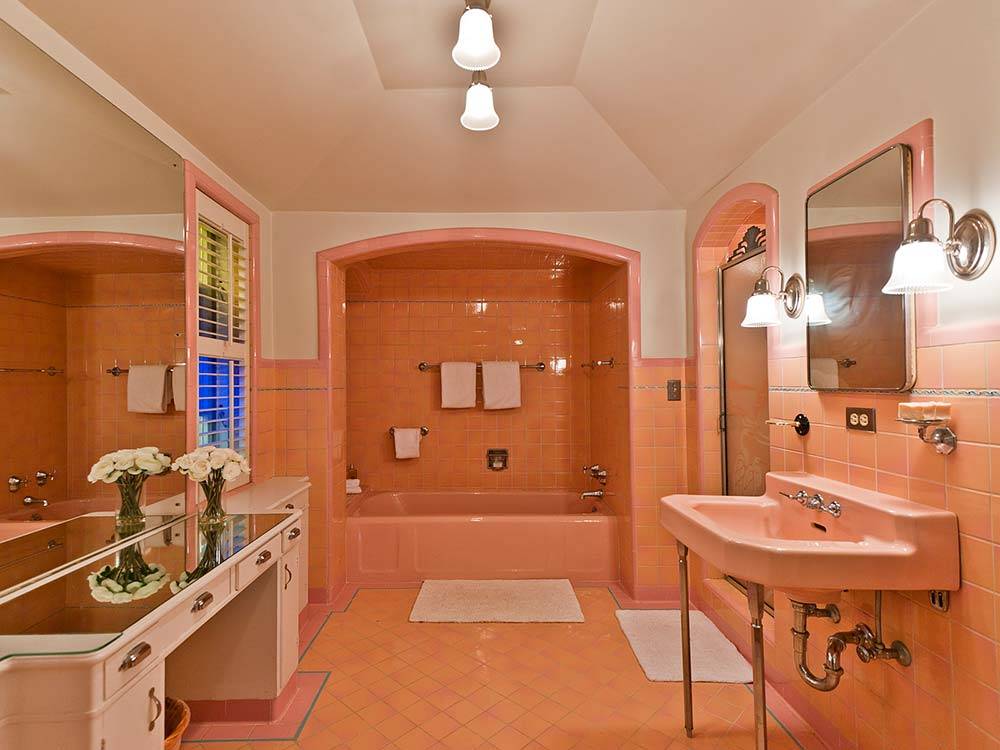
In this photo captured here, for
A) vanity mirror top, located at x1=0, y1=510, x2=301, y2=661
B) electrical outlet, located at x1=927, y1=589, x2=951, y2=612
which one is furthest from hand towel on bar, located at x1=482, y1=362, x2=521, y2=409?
electrical outlet, located at x1=927, y1=589, x2=951, y2=612

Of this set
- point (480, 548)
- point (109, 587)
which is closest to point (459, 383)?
point (480, 548)

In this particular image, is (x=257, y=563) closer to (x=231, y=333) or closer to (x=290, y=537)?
(x=290, y=537)

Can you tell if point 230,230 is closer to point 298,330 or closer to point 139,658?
point 298,330

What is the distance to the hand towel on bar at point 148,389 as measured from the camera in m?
1.96

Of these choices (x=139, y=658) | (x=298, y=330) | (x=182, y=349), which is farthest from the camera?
(x=298, y=330)

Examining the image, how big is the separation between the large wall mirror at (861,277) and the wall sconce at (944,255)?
17cm

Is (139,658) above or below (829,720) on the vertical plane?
above

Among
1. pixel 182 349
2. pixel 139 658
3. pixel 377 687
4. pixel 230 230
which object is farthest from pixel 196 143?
pixel 377 687

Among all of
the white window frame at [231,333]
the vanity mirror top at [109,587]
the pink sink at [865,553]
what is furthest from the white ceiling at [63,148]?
the pink sink at [865,553]

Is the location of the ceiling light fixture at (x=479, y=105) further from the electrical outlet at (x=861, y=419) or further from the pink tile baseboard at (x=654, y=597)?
the pink tile baseboard at (x=654, y=597)

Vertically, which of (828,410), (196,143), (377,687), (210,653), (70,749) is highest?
(196,143)

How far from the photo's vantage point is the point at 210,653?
2.02 meters

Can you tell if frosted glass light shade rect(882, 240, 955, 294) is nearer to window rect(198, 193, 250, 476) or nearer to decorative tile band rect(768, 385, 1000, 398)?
decorative tile band rect(768, 385, 1000, 398)

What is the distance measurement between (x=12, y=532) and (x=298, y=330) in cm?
185
